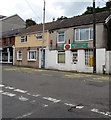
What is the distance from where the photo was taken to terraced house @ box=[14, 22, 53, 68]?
23917 mm

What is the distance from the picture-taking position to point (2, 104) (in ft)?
18.7

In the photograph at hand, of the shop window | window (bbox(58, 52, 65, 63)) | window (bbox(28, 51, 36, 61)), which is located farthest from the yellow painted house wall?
the shop window

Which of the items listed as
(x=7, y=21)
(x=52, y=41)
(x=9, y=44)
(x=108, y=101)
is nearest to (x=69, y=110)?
(x=108, y=101)

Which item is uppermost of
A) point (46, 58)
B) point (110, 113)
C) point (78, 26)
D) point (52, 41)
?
point (78, 26)

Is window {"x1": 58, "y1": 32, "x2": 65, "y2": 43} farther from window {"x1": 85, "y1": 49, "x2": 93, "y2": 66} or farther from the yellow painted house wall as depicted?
window {"x1": 85, "y1": 49, "x2": 93, "y2": 66}

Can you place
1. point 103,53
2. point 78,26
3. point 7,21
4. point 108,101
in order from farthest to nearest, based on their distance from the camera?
point 7,21 → point 78,26 → point 103,53 → point 108,101

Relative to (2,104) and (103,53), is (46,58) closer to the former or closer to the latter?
(103,53)

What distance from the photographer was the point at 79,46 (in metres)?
19.6

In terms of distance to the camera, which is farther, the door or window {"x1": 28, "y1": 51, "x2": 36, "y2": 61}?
window {"x1": 28, "y1": 51, "x2": 36, "y2": 61}

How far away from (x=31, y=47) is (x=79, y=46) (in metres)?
9.05

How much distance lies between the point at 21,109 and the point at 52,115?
3.77 ft

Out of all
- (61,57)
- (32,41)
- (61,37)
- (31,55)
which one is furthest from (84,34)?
(31,55)

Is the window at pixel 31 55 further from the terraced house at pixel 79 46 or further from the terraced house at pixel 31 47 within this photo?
the terraced house at pixel 79 46

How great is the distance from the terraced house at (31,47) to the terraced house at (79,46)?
132 centimetres
